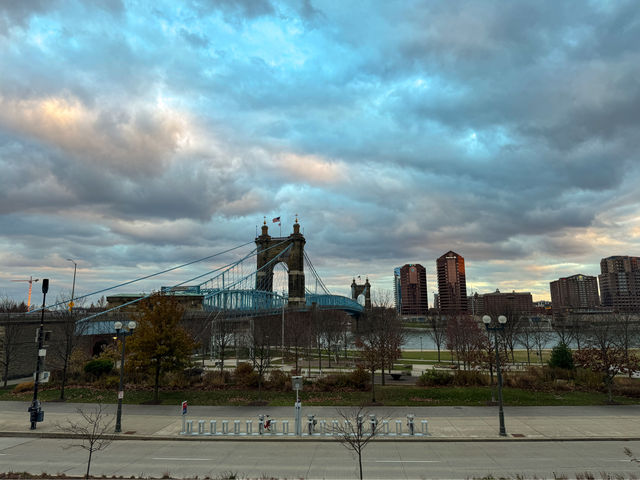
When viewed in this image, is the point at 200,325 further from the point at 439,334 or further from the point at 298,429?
the point at 439,334

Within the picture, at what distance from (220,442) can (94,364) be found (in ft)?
60.2

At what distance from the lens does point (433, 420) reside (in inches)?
776

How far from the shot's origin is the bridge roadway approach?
43.9 feet

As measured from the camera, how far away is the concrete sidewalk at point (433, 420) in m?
17.3

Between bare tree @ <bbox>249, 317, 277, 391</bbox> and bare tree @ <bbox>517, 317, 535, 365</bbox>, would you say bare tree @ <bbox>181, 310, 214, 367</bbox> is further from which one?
bare tree @ <bbox>517, 317, 535, 365</bbox>

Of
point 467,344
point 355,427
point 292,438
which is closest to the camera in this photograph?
point 292,438

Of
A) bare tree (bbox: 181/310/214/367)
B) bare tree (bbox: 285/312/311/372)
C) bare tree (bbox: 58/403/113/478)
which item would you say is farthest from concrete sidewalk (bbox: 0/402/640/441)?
bare tree (bbox: 181/310/214/367)

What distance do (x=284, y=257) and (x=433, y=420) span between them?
360ft

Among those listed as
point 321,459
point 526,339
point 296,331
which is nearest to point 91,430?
point 321,459

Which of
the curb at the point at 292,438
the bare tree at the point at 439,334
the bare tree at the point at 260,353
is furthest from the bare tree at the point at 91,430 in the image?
the bare tree at the point at 439,334

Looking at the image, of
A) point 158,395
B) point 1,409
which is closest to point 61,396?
point 1,409

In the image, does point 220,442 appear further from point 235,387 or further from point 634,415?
point 634,415

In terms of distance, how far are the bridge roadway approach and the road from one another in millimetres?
35

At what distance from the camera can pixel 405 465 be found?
45.6 ft
